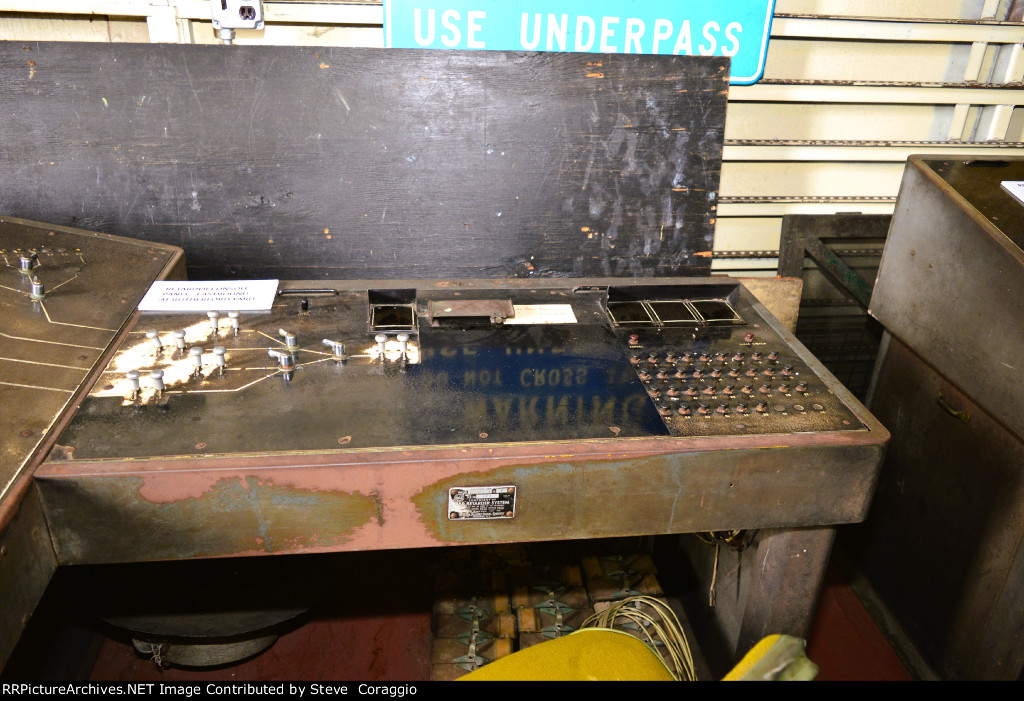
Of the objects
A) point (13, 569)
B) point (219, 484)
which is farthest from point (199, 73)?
point (13, 569)

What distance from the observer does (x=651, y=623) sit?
1780 millimetres

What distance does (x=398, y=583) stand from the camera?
220cm

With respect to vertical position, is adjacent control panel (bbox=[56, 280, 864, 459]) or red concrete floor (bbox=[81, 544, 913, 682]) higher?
adjacent control panel (bbox=[56, 280, 864, 459])

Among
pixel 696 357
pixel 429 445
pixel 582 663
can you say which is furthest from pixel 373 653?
pixel 696 357

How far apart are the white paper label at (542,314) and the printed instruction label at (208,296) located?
1.91ft

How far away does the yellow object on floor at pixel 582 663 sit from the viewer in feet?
3.76

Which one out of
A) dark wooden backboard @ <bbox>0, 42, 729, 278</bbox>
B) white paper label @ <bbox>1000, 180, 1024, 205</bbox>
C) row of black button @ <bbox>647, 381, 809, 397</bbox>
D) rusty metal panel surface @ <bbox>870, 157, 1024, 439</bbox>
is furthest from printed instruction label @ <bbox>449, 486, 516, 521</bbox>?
white paper label @ <bbox>1000, 180, 1024, 205</bbox>

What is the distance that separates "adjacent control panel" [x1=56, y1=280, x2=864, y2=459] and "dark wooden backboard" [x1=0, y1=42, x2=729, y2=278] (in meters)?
0.20

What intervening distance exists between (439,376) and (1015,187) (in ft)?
4.75

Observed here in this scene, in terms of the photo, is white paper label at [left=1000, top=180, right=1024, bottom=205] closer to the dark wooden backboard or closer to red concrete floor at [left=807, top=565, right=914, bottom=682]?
the dark wooden backboard

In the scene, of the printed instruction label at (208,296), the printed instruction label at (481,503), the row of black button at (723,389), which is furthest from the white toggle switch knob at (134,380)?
the row of black button at (723,389)

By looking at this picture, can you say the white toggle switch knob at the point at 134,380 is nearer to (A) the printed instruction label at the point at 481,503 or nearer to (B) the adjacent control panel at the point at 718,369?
(A) the printed instruction label at the point at 481,503

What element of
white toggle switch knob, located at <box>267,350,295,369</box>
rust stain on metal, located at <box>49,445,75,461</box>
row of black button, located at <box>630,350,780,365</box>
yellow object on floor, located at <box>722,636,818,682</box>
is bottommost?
row of black button, located at <box>630,350,780,365</box>

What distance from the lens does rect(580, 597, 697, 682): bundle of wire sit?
1655 mm
